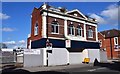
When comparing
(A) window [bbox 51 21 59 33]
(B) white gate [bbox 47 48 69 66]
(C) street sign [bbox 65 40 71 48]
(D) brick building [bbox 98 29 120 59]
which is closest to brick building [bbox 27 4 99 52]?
(A) window [bbox 51 21 59 33]

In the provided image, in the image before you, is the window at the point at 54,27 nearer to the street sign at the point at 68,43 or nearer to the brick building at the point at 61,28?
the brick building at the point at 61,28

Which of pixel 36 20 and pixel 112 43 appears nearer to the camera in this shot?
pixel 36 20

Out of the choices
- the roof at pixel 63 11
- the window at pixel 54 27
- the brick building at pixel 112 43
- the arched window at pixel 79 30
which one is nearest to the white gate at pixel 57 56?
the window at pixel 54 27

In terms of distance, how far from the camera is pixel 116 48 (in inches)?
1794

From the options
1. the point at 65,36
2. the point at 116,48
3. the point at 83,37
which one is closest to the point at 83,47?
the point at 83,37

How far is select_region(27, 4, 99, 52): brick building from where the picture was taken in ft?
92.6

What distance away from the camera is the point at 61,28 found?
1192 inches

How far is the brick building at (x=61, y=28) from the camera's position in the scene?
28.2 meters

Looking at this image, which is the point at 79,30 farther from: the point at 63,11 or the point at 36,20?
the point at 36,20

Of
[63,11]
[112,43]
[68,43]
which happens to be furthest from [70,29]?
[112,43]

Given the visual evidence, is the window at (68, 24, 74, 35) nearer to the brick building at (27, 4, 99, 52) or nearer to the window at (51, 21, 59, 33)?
the brick building at (27, 4, 99, 52)

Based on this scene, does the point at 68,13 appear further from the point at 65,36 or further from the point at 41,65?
the point at 41,65

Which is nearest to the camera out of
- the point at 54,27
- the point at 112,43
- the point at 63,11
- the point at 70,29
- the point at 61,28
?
the point at 54,27

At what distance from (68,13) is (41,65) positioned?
33.9ft
